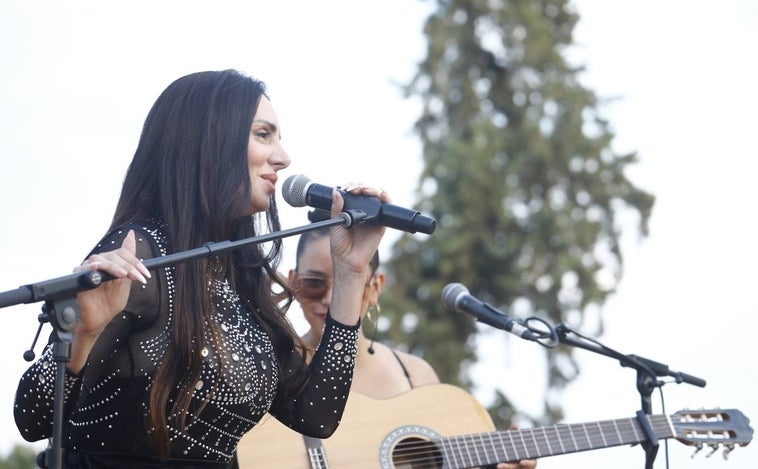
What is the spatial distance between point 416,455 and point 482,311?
0.77 m

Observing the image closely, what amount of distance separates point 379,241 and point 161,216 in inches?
25.4

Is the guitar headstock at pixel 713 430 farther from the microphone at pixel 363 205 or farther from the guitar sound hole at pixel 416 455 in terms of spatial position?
the microphone at pixel 363 205

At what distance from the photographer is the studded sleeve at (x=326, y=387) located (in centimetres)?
293

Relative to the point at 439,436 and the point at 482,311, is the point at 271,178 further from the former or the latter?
the point at 439,436

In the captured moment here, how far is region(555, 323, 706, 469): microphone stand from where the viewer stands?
355 cm

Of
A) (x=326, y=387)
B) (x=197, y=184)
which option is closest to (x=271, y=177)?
(x=197, y=184)

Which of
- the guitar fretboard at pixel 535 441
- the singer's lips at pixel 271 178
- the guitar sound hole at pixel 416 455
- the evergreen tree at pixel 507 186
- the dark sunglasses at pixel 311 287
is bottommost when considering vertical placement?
the guitar sound hole at pixel 416 455

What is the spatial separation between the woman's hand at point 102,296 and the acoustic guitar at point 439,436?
1.70 m

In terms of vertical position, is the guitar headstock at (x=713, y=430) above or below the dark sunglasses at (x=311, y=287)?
below

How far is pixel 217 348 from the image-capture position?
2572 millimetres

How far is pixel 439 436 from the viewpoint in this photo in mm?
4109

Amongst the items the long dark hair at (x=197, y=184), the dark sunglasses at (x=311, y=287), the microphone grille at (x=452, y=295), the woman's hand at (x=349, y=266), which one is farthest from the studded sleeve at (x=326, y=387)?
the dark sunglasses at (x=311, y=287)

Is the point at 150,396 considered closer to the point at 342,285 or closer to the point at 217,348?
the point at 217,348

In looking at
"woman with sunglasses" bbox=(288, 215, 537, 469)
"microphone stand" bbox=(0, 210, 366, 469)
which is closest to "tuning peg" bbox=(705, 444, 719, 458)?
"woman with sunglasses" bbox=(288, 215, 537, 469)
